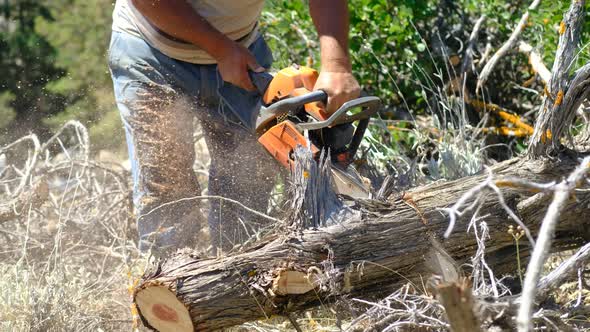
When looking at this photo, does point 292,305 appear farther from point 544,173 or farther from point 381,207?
point 544,173

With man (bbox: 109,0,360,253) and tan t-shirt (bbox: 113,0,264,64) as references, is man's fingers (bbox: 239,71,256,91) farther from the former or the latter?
tan t-shirt (bbox: 113,0,264,64)

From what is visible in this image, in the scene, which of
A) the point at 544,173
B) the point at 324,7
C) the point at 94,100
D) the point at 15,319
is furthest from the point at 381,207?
the point at 94,100

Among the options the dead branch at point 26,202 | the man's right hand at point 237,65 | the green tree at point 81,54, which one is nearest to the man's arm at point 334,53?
the man's right hand at point 237,65

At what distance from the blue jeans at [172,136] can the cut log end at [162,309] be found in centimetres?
76

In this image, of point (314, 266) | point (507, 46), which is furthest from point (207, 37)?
point (507, 46)

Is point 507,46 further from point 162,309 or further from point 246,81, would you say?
point 162,309

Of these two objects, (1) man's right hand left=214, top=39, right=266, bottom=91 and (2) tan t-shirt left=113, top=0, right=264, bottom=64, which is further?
(2) tan t-shirt left=113, top=0, right=264, bottom=64

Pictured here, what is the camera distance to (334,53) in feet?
10.2

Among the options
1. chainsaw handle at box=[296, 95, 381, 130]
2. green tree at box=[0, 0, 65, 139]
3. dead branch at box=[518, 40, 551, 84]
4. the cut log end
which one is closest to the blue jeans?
chainsaw handle at box=[296, 95, 381, 130]

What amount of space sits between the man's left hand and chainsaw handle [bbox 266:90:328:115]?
0.03 m

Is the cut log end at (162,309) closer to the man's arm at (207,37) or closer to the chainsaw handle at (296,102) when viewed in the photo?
the chainsaw handle at (296,102)

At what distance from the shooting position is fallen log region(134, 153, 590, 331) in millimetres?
2518

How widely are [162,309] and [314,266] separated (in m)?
0.52

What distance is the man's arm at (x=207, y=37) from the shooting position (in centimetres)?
322
